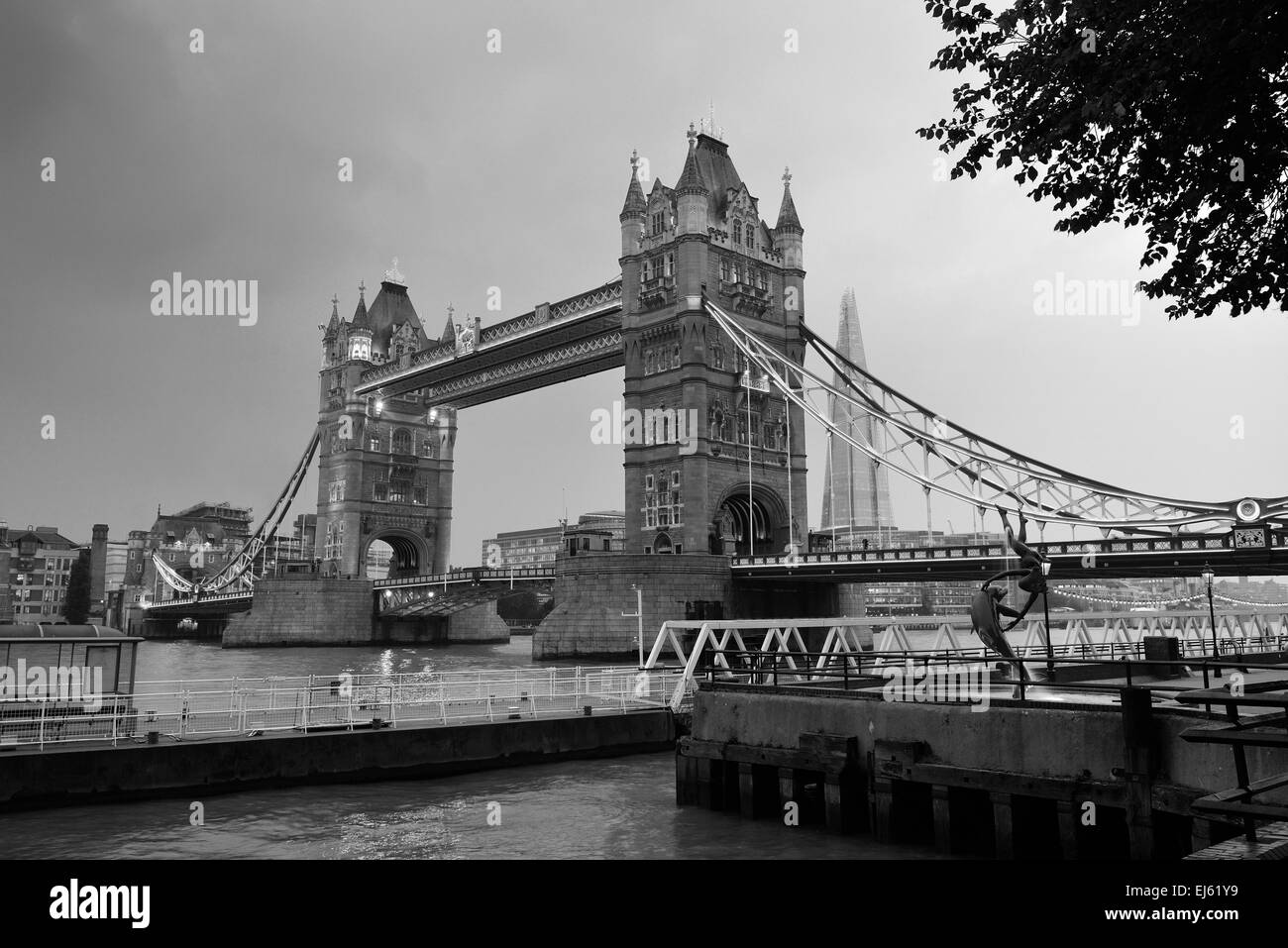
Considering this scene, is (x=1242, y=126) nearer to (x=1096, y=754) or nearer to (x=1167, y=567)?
(x=1096, y=754)

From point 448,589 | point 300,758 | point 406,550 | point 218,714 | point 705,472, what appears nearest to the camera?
point 300,758

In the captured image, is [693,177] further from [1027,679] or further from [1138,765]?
[1138,765]

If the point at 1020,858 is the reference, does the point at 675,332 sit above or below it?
above

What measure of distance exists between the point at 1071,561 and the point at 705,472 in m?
26.4

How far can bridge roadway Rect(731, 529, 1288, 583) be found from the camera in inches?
1918

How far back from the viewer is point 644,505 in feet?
245

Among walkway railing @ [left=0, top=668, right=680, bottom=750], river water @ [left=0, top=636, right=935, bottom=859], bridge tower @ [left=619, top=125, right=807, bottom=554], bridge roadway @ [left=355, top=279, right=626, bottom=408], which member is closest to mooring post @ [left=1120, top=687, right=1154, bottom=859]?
river water @ [left=0, top=636, right=935, bottom=859]

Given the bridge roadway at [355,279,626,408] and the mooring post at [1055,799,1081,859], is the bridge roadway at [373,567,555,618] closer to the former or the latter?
the bridge roadway at [355,279,626,408]

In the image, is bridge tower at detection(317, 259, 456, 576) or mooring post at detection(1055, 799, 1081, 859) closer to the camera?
mooring post at detection(1055, 799, 1081, 859)

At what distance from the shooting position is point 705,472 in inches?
2813

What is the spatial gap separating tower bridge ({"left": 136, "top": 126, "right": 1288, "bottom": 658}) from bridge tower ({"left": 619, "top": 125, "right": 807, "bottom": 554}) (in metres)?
0.15

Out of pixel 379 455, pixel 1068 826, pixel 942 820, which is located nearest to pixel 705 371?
pixel 379 455
